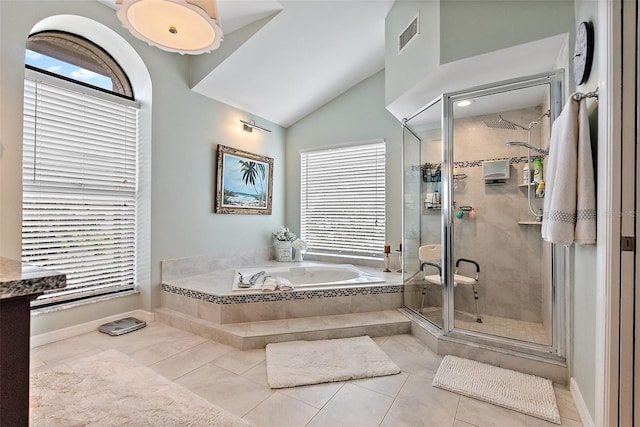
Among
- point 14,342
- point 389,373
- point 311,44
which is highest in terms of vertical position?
point 311,44

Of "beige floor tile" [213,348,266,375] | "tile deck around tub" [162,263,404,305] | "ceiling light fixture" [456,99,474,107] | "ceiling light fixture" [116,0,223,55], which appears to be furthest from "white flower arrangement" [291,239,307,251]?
"ceiling light fixture" [116,0,223,55]

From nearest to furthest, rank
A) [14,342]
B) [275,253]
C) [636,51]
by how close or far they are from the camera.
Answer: [14,342] < [636,51] < [275,253]

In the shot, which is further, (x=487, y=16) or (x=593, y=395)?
(x=487, y=16)

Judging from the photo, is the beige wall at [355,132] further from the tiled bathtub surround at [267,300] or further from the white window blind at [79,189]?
the white window blind at [79,189]

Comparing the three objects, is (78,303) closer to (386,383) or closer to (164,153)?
(164,153)

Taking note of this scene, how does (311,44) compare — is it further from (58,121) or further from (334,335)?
(334,335)

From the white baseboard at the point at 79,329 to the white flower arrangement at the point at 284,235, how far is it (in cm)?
192

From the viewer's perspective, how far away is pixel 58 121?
2520mm

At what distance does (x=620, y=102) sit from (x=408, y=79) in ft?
5.19

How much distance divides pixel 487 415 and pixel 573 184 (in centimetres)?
138

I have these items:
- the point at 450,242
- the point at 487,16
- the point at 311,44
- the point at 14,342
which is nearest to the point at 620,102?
the point at 487,16

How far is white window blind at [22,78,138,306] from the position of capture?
7.82 ft

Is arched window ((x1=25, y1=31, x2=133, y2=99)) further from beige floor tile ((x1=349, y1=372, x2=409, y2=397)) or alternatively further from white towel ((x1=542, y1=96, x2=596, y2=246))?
white towel ((x1=542, y1=96, x2=596, y2=246))

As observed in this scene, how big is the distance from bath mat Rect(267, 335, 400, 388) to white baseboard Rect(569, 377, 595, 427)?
1027 mm
